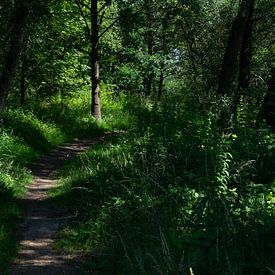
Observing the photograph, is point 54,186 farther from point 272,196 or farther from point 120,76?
point 120,76

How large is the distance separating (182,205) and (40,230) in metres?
2.64

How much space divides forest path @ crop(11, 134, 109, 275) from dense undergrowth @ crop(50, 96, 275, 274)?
27 cm

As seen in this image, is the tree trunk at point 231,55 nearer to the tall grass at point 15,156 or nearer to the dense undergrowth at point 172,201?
the dense undergrowth at point 172,201

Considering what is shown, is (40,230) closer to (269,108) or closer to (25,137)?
(269,108)

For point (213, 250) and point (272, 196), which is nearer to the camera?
point (213, 250)

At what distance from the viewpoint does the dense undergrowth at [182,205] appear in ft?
15.3

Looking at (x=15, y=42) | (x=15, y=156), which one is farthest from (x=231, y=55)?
(x=15, y=156)

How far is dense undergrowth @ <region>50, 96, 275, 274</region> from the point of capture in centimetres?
465

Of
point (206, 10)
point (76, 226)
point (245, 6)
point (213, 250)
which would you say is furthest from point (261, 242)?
point (206, 10)

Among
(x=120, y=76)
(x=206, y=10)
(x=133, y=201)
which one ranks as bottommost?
(x=133, y=201)

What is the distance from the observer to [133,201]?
6.87 meters

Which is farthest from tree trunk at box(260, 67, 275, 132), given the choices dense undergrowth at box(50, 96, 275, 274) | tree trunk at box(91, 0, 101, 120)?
tree trunk at box(91, 0, 101, 120)

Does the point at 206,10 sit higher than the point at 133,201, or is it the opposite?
the point at 206,10

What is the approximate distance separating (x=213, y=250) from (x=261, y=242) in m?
0.47
